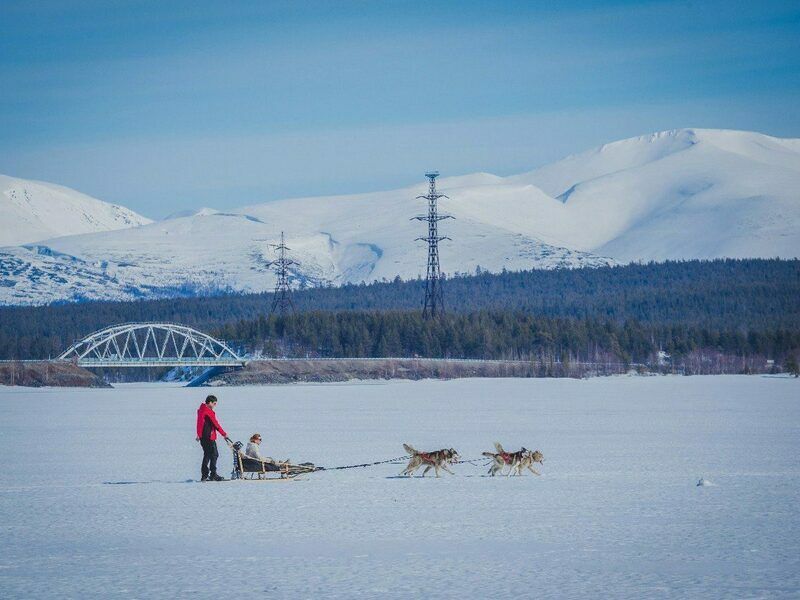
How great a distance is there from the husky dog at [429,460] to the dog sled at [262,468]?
2402mm

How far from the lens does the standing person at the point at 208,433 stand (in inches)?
1197

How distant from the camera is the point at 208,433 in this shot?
100ft

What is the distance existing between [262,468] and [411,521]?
25.3 feet

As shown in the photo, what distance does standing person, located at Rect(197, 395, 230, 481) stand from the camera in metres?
30.4

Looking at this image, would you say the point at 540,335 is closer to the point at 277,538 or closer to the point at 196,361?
the point at 196,361

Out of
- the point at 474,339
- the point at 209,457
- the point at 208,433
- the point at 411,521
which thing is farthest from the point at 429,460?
the point at 474,339

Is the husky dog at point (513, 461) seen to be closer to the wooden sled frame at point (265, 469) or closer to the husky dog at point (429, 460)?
the husky dog at point (429, 460)

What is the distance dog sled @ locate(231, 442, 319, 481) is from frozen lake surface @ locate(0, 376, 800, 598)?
1.70 feet

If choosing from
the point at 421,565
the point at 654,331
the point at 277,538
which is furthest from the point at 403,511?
the point at 654,331

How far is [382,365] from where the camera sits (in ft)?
486

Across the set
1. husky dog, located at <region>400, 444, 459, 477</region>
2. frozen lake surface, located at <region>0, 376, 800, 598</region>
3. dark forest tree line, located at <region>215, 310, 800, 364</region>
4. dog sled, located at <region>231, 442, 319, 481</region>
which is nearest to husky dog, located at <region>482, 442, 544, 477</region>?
frozen lake surface, located at <region>0, 376, 800, 598</region>

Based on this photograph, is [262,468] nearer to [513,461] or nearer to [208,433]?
[208,433]

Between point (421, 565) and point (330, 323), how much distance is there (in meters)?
149

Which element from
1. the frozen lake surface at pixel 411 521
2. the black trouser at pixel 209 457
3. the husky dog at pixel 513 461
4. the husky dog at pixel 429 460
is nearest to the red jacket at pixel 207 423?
the black trouser at pixel 209 457
